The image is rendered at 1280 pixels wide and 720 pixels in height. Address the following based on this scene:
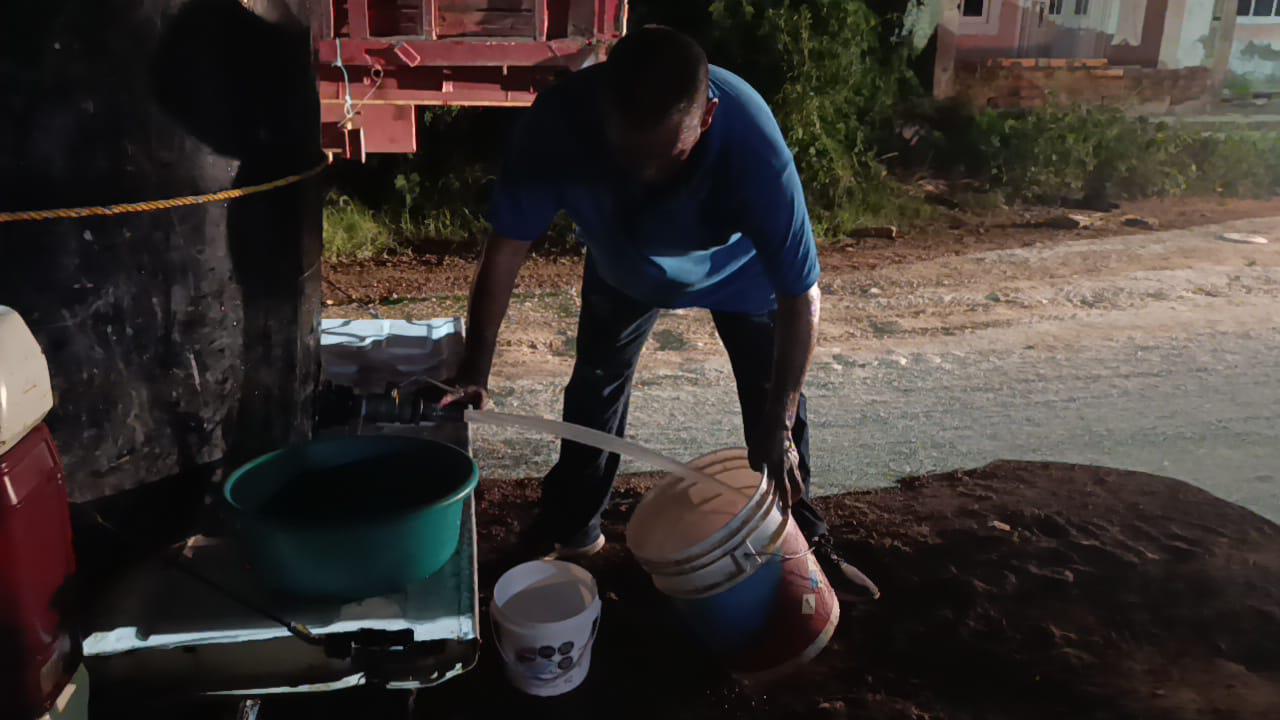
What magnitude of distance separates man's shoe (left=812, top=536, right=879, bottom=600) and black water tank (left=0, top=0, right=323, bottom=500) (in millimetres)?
1582

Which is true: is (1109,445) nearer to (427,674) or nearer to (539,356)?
(539,356)

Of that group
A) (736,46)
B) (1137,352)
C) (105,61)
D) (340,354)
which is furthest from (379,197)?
(105,61)

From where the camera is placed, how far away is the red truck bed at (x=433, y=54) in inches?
187

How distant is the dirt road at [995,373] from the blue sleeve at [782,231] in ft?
4.66

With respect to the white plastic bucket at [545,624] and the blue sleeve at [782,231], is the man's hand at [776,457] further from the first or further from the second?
the white plastic bucket at [545,624]

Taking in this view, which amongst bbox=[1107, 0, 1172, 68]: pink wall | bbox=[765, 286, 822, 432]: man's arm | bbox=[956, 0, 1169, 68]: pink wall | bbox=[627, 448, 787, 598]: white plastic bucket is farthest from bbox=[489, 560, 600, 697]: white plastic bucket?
bbox=[1107, 0, 1172, 68]: pink wall

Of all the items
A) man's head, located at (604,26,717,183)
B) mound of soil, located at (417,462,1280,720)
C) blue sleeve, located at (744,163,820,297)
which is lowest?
mound of soil, located at (417,462,1280,720)

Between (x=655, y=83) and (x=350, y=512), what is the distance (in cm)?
112

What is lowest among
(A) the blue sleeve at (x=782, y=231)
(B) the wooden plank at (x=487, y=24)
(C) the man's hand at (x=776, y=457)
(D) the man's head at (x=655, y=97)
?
(C) the man's hand at (x=776, y=457)

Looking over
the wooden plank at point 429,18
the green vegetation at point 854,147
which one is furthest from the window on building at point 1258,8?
the wooden plank at point 429,18

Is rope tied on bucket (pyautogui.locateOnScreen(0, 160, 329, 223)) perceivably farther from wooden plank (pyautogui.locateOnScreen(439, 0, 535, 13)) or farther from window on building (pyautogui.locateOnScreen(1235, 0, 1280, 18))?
window on building (pyautogui.locateOnScreen(1235, 0, 1280, 18))

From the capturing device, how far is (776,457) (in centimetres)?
252

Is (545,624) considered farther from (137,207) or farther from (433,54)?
(433,54)

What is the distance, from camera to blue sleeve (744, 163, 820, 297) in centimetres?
235
